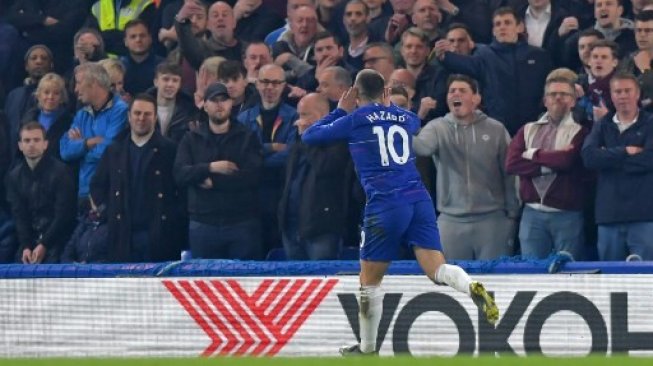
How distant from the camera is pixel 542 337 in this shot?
1202 centimetres

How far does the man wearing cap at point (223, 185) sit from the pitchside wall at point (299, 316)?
52.8 inches

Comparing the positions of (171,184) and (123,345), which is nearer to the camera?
(123,345)

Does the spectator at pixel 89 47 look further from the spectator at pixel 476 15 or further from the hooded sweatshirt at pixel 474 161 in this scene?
the hooded sweatshirt at pixel 474 161

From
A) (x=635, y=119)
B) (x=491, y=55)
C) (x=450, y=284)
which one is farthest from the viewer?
(x=491, y=55)

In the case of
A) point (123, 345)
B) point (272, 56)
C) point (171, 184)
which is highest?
point (272, 56)

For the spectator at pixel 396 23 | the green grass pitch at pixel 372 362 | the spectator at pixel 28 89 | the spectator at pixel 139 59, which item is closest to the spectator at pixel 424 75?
the spectator at pixel 396 23

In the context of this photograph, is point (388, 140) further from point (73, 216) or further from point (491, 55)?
point (73, 216)

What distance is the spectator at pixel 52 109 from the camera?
49.5 ft

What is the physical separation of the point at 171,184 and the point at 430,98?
243cm

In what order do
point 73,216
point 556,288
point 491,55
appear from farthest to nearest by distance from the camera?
point 73,216 → point 491,55 → point 556,288

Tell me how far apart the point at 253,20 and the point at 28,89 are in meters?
2.28

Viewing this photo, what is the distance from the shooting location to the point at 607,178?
42.1ft

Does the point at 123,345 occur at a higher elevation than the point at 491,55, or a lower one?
lower

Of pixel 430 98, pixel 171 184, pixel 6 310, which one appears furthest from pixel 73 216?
pixel 430 98
